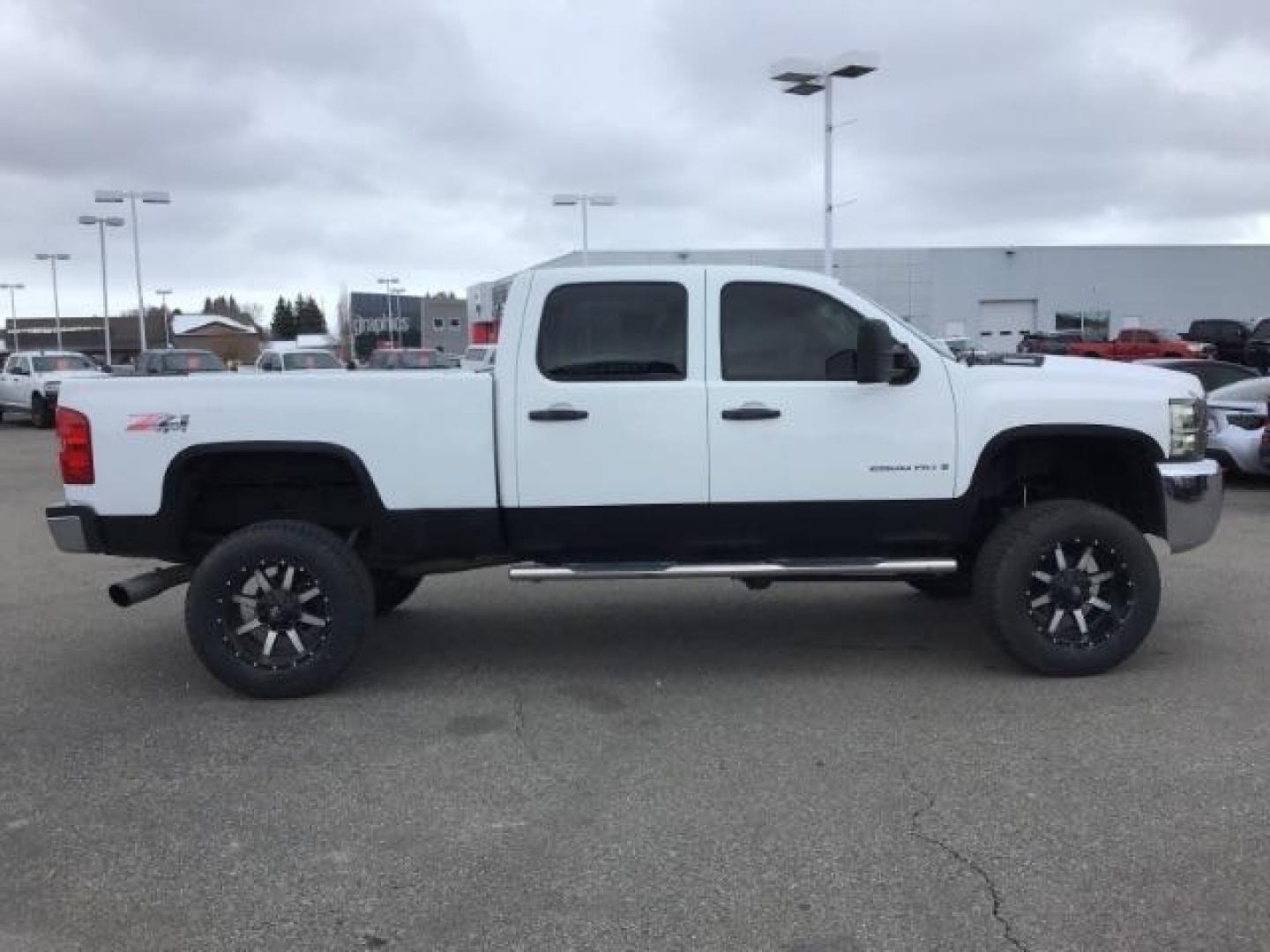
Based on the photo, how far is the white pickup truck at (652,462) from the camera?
18.6 ft

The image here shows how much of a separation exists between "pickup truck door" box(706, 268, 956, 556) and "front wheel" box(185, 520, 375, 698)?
1.90 metres

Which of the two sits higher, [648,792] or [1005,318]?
[1005,318]

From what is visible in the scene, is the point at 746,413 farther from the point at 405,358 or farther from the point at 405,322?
the point at 405,322

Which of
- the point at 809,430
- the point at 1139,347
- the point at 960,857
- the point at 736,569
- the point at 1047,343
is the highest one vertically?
the point at 1047,343

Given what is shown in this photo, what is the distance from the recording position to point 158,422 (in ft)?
18.5

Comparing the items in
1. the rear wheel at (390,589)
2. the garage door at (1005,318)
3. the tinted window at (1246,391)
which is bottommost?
the rear wheel at (390,589)

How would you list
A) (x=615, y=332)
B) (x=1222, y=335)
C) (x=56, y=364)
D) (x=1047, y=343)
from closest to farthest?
(x=615, y=332), (x=56, y=364), (x=1222, y=335), (x=1047, y=343)

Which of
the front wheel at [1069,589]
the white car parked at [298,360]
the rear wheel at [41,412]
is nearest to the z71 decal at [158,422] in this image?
the front wheel at [1069,589]

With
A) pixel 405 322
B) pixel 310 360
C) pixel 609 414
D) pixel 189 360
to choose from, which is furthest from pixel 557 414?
pixel 405 322

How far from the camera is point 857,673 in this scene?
607cm

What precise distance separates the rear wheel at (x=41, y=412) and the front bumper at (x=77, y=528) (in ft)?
80.1

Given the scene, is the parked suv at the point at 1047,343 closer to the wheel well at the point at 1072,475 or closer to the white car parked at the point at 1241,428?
the white car parked at the point at 1241,428

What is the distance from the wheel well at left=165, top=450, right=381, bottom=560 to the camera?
19.0ft

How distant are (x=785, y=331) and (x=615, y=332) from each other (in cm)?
87
